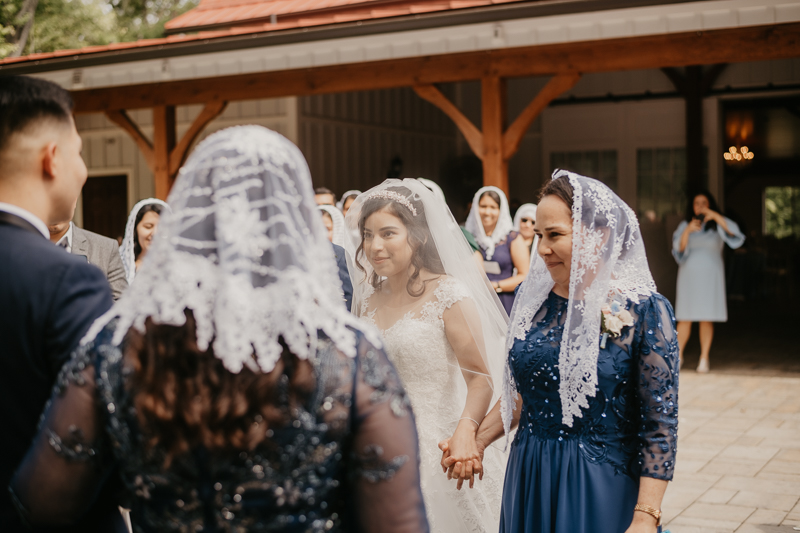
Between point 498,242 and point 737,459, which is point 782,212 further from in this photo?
point 737,459

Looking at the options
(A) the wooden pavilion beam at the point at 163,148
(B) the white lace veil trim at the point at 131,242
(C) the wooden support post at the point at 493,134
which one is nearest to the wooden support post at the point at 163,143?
(A) the wooden pavilion beam at the point at 163,148

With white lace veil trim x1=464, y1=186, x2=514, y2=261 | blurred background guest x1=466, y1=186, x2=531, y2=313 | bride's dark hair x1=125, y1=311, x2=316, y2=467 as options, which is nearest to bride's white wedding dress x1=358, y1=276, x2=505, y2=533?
bride's dark hair x1=125, y1=311, x2=316, y2=467

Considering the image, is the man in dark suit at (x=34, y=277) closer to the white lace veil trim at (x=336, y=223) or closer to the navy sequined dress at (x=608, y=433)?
the navy sequined dress at (x=608, y=433)

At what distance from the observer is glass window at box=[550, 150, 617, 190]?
15281mm

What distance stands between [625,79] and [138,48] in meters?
9.40

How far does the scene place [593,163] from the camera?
1546 centimetres

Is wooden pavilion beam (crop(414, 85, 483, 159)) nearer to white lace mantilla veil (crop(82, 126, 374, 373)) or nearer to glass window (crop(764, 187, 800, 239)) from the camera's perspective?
white lace mantilla veil (crop(82, 126, 374, 373))

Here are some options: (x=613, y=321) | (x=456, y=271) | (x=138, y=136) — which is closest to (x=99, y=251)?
(x=456, y=271)

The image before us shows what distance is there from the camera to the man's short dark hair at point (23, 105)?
170 centimetres

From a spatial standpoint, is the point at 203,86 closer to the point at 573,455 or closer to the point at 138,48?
the point at 138,48

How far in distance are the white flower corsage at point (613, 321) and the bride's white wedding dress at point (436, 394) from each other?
3.16 ft

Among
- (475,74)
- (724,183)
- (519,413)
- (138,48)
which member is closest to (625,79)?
(724,183)

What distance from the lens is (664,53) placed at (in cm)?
777

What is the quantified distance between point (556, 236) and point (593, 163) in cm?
1356
